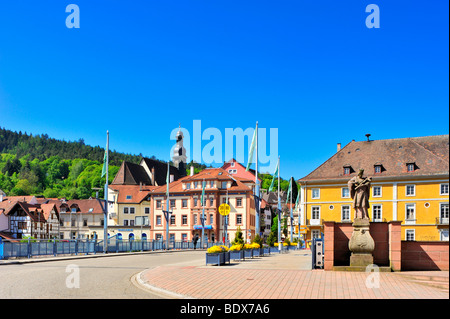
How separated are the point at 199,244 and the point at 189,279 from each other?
44426 millimetres

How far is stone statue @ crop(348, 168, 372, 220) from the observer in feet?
64.6

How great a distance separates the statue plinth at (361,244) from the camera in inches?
763

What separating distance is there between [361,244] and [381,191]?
34.1 metres

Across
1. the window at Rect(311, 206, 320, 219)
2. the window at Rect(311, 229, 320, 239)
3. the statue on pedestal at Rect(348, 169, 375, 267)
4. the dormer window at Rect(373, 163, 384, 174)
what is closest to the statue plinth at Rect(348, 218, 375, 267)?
the statue on pedestal at Rect(348, 169, 375, 267)

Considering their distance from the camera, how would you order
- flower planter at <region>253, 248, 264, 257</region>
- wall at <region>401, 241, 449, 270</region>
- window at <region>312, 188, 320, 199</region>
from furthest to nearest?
window at <region>312, 188, 320, 199</region> < flower planter at <region>253, 248, 264, 257</region> < wall at <region>401, 241, 449, 270</region>

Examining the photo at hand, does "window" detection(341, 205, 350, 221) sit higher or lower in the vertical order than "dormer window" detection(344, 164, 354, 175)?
lower

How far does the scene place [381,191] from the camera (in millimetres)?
51656

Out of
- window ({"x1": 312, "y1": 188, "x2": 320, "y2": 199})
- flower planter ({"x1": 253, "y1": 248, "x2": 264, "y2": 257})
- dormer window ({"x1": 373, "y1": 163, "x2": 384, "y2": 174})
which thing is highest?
dormer window ({"x1": 373, "y1": 163, "x2": 384, "y2": 174})

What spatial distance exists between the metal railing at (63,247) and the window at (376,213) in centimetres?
2285

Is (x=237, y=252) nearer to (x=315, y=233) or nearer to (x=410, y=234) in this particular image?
(x=410, y=234)

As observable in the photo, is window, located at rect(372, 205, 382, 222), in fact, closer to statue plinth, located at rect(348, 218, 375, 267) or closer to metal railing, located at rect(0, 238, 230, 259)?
metal railing, located at rect(0, 238, 230, 259)

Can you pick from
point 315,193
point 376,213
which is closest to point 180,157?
point 315,193

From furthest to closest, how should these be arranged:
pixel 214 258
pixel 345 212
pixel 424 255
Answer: pixel 345 212 → pixel 214 258 → pixel 424 255
